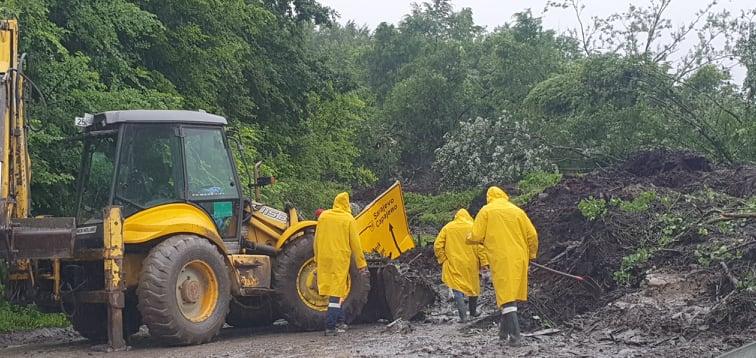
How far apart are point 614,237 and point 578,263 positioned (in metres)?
0.64

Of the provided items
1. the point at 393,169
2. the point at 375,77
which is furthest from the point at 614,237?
the point at 375,77

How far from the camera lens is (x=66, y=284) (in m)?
9.63

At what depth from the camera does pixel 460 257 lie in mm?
12281

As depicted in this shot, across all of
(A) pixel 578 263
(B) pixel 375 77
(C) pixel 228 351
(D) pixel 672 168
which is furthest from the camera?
(B) pixel 375 77

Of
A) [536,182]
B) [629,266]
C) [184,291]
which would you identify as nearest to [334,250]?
[184,291]

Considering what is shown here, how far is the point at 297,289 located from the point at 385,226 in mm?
2374

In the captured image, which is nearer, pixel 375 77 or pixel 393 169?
pixel 393 169

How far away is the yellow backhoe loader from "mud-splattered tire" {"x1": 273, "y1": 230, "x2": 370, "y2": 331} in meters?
0.01

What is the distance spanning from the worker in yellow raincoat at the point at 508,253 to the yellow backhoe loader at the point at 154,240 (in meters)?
2.07

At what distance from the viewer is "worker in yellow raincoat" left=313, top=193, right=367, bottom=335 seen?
10.5 meters

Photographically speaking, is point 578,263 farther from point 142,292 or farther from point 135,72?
point 135,72

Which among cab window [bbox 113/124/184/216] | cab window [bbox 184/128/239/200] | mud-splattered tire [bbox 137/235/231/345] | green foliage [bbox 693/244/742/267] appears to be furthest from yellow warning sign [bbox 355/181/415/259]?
green foliage [bbox 693/244/742/267]

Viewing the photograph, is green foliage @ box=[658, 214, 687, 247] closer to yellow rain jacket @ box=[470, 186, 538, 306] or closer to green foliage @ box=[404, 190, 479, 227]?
yellow rain jacket @ box=[470, 186, 538, 306]

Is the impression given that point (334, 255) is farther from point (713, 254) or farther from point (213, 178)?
point (713, 254)
